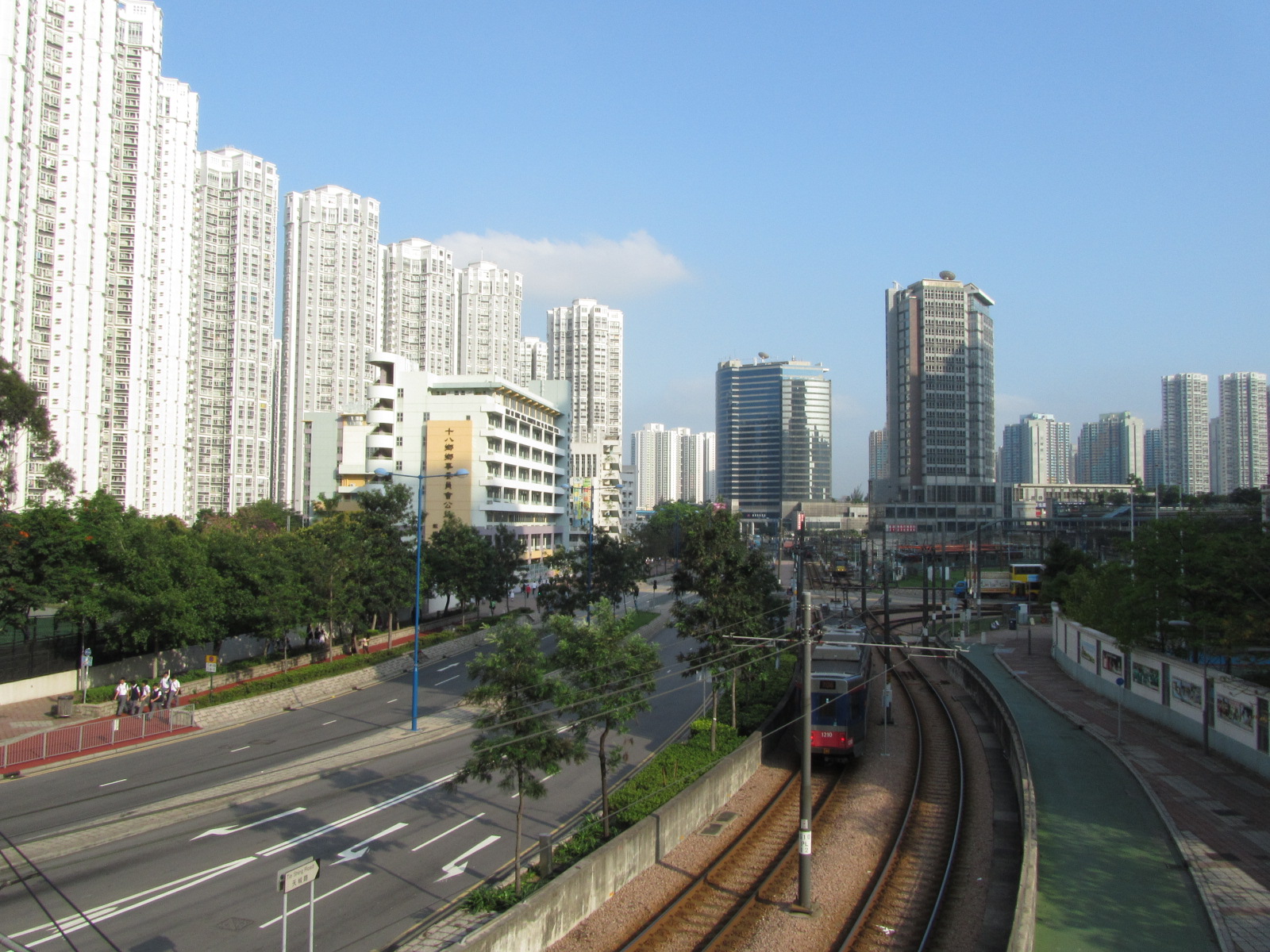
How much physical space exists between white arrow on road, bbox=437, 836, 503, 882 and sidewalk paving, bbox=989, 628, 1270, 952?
13.2m

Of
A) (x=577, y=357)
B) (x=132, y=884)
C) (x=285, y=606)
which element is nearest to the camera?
(x=132, y=884)

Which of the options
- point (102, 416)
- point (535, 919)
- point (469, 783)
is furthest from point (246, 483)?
point (535, 919)

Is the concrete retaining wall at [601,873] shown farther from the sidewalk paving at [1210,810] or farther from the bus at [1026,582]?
the bus at [1026,582]

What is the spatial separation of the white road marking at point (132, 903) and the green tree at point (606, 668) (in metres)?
7.74

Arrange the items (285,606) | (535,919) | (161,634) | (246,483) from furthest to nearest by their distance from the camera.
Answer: (246,483)
(285,606)
(161,634)
(535,919)

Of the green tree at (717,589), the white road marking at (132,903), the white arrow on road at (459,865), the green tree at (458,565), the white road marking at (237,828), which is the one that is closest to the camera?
the white road marking at (132,903)

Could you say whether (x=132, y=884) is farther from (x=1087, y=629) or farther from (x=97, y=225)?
(x=97, y=225)

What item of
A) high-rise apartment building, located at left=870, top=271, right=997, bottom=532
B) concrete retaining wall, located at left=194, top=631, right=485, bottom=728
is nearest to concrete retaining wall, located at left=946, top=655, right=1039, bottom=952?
concrete retaining wall, located at left=194, top=631, right=485, bottom=728

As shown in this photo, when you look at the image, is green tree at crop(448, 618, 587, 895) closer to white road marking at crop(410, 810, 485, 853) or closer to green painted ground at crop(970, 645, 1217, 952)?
white road marking at crop(410, 810, 485, 853)

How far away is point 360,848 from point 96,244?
78263 millimetres

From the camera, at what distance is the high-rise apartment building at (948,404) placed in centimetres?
13712

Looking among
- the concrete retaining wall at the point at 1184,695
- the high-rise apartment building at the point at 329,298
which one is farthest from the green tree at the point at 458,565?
the high-rise apartment building at the point at 329,298

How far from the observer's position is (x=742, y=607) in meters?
26.8

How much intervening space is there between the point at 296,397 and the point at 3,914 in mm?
122352
